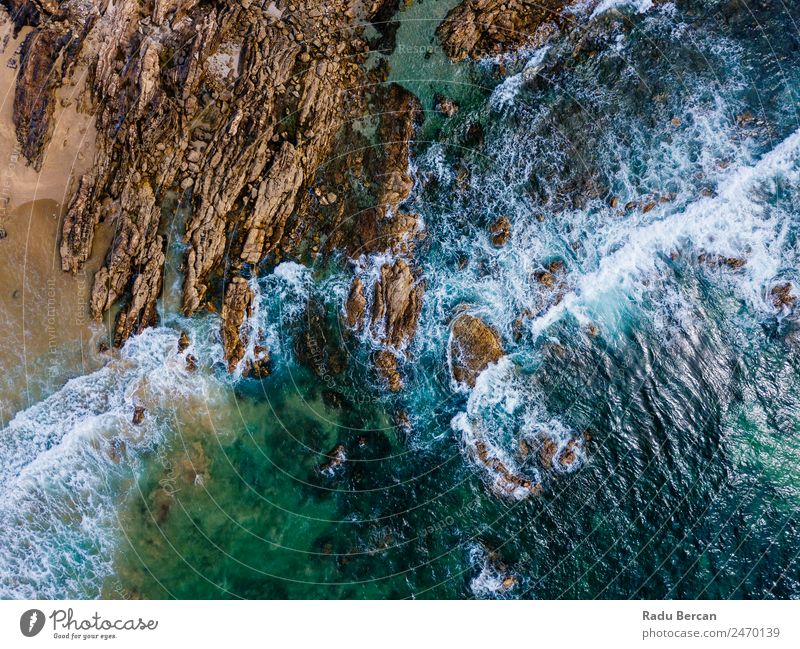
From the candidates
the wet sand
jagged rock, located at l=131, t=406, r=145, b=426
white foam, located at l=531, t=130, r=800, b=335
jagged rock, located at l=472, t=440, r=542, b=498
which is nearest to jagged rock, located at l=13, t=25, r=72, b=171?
the wet sand

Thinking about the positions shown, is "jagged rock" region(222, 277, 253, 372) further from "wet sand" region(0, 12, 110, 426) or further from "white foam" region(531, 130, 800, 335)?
"white foam" region(531, 130, 800, 335)

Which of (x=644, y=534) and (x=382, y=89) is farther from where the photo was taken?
(x=382, y=89)

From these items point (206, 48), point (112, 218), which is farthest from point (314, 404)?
point (206, 48)

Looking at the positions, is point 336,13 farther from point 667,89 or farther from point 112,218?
point 667,89

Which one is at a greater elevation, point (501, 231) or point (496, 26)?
point (496, 26)

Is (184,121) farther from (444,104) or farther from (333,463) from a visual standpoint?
(333,463)

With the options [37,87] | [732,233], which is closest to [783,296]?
[732,233]
